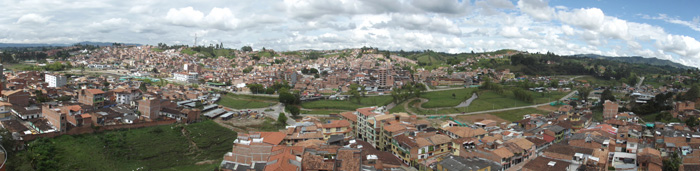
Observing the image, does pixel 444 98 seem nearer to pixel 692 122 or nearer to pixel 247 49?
pixel 692 122

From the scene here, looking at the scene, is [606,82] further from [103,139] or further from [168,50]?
[168,50]

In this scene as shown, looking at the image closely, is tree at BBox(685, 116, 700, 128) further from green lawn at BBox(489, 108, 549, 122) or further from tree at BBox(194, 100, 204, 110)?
tree at BBox(194, 100, 204, 110)

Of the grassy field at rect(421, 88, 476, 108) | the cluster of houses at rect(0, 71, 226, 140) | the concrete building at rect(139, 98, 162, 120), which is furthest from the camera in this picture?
the grassy field at rect(421, 88, 476, 108)

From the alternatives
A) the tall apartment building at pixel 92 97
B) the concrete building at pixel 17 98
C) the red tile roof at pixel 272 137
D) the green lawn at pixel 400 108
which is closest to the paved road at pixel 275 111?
the green lawn at pixel 400 108

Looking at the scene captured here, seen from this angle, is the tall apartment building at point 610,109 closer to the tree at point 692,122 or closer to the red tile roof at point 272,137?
the tree at point 692,122

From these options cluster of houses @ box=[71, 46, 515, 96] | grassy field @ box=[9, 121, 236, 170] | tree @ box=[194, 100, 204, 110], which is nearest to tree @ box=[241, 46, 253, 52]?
cluster of houses @ box=[71, 46, 515, 96]
